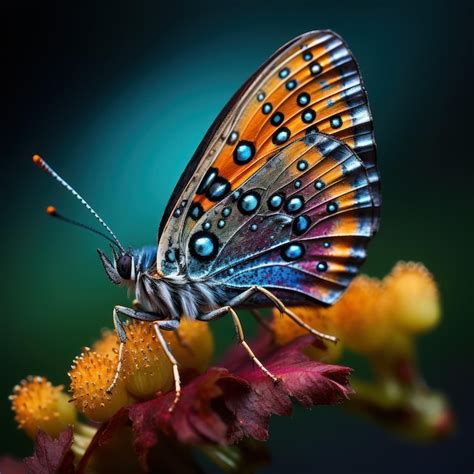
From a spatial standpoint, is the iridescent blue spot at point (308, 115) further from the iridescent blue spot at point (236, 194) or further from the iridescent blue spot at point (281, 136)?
the iridescent blue spot at point (236, 194)

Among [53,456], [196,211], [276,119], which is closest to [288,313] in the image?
[196,211]

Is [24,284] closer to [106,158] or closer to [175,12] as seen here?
[106,158]

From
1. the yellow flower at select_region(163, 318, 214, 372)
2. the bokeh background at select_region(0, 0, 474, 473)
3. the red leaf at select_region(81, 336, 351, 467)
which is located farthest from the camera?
the bokeh background at select_region(0, 0, 474, 473)

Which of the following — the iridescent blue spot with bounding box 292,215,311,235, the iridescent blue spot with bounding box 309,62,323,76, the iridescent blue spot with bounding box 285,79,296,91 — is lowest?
the iridescent blue spot with bounding box 292,215,311,235

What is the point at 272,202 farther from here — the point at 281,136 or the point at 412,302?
the point at 412,302

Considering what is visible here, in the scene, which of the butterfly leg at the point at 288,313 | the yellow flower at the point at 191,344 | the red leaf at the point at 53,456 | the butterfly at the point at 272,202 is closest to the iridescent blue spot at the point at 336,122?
the butterfly at the point at 272,202

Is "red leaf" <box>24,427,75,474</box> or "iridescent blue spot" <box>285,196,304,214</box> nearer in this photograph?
"red leaf" <box>24,427,75,474</box>

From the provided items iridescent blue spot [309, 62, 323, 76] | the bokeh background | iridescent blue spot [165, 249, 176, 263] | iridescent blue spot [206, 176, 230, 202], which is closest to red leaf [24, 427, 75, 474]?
iridescent blue spot [165, 249, 176, 263]

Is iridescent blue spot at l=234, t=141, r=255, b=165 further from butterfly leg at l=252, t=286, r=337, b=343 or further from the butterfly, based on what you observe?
butterfly leg at l=252, t=286, r=337, b=343
